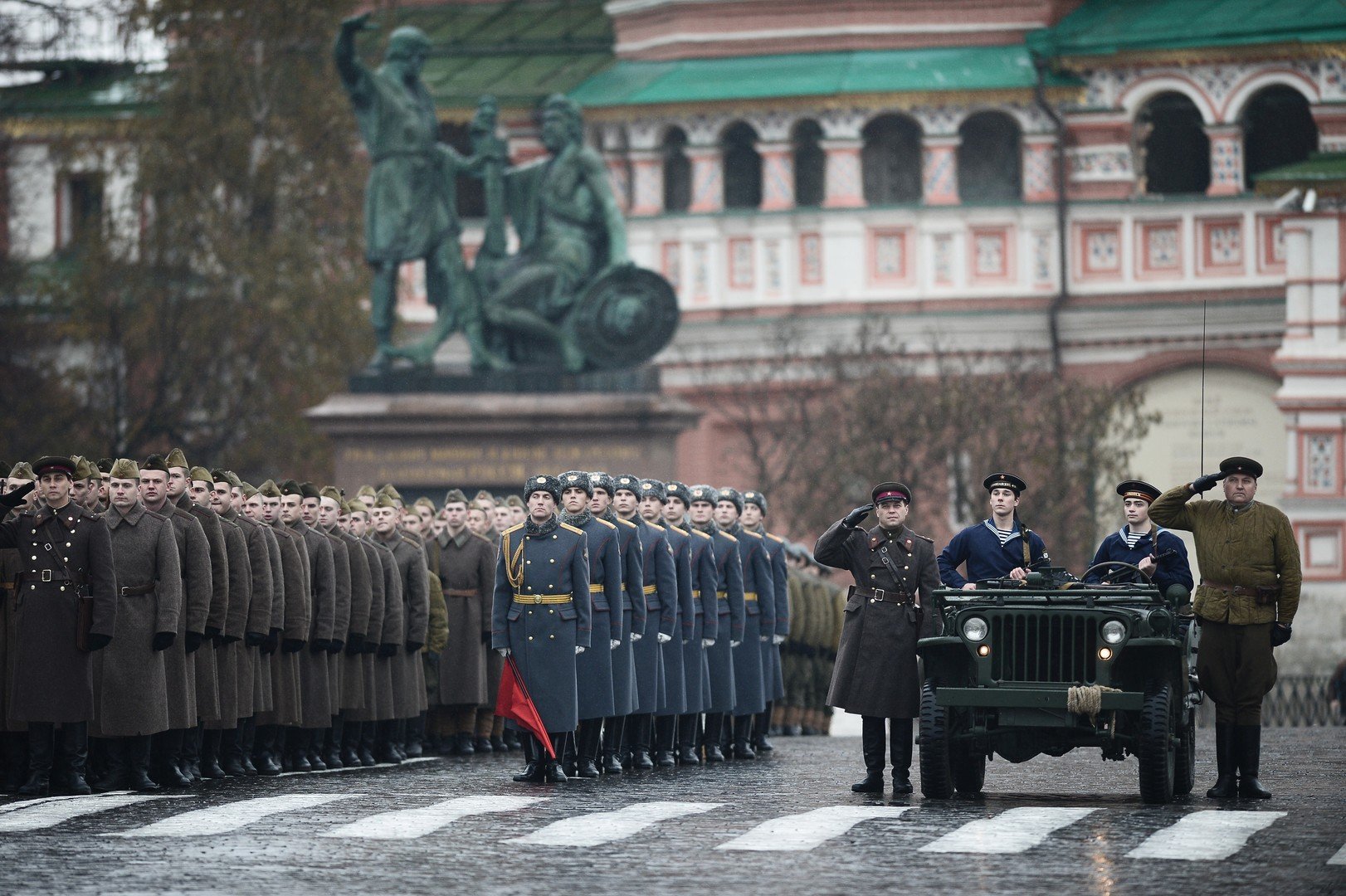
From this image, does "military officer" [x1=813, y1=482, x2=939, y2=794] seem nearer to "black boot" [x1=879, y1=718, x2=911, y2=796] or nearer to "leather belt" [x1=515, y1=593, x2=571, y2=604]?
"black boot" [x1=879, y1=718, x2=911, y2=796]

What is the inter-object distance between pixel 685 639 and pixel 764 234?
2138cm

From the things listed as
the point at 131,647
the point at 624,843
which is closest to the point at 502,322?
the point at 131,647

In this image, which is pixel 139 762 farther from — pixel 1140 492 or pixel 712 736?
pixel 1140 492

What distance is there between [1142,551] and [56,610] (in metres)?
5.73

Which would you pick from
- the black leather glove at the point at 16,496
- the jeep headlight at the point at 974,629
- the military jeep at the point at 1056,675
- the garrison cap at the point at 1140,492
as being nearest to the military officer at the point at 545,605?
the military jeep at the point at 1056,675

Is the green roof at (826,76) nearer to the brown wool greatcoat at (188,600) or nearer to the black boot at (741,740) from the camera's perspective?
the black boot at (741,740)

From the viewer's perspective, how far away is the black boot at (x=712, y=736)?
20.3 m

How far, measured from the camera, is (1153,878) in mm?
12180

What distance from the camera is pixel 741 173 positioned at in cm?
4128

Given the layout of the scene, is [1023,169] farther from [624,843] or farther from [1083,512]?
[624,843]

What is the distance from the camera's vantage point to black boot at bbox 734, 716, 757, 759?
20.5 m

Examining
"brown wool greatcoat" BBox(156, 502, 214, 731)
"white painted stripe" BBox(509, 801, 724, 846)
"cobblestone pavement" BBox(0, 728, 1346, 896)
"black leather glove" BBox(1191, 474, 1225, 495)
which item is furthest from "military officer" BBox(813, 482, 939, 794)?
"brown wool greatcoat" BBox(156, 502, 214, 731)

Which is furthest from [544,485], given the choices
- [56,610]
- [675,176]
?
[675,176]

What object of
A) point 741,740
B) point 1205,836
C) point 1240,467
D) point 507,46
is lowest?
point 741,740
